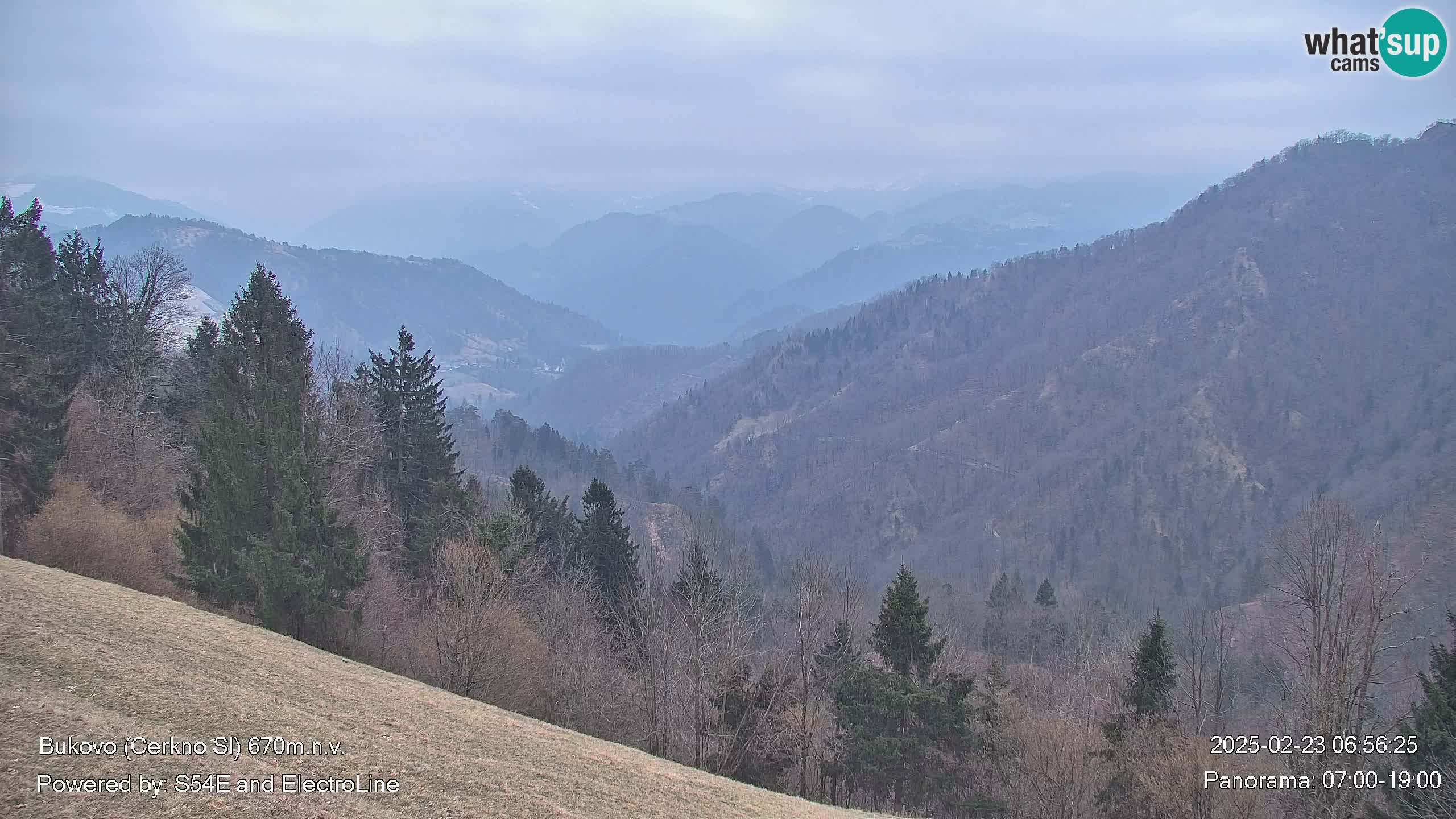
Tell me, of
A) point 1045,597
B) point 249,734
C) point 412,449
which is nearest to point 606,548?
point 412,449

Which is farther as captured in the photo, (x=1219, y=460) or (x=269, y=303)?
(x=1219, y=460)

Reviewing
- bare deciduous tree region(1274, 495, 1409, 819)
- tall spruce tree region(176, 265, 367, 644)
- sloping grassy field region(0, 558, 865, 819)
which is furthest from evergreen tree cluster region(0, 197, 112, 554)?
bare deciduous tree region(1274, 495, 1409, 819)

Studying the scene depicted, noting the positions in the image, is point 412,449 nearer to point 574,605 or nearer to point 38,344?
point 574,605

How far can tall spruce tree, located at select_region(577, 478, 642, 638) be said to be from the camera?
43031mm

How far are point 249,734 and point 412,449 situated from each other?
30.9m

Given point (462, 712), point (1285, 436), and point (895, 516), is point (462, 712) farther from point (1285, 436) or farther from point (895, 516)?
point (1285, 436)

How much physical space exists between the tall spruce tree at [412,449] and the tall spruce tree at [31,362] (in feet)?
44.0

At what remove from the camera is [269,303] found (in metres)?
33.6

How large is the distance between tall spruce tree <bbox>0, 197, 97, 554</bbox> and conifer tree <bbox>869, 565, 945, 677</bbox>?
29836 mm

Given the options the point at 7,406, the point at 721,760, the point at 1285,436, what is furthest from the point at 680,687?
the point at 1285,436

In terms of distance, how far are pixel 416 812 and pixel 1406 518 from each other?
5668 inches

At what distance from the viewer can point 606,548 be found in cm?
4384

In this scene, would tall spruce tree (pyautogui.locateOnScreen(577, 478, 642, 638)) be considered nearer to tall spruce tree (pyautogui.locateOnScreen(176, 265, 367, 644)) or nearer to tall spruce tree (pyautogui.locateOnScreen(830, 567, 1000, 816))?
tall spruce tree (pyautogui.locateOnScreen(830, 567, 1000, 816))

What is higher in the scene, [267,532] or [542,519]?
[542,519]
